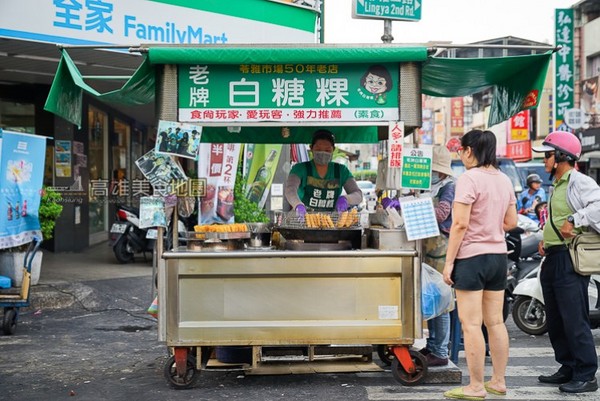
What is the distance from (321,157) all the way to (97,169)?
967 centimetres

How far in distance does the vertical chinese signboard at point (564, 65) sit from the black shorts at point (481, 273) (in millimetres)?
21091

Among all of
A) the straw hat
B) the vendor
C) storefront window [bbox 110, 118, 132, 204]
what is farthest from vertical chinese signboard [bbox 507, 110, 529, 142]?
the straw hat

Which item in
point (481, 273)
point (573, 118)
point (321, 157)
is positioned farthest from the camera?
point (573, 118)

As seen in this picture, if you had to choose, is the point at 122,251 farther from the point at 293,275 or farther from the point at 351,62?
the point at 351,62

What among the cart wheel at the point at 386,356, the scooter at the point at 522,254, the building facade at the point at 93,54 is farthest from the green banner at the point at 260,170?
the cart wheel at the point at 386,356

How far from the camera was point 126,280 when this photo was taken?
10.5 metres

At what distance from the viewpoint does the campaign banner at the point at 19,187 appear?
310 inches

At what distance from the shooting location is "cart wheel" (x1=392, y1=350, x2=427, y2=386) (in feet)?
17.9

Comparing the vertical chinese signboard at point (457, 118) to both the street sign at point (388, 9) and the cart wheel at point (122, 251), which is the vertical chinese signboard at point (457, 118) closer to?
the cart wheel at point (122, 251)

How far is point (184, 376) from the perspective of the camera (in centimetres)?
539

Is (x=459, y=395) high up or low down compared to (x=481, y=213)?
down

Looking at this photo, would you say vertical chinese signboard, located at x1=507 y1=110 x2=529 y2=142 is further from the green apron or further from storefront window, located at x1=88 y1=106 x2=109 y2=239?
the green apron

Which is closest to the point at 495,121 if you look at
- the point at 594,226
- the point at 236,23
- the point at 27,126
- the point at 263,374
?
the point at 594,226

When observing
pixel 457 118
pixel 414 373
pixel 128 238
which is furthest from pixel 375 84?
pixel 457 118
